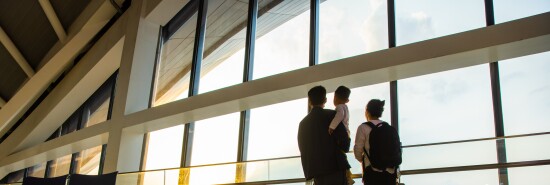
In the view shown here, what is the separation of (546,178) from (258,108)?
4887mm

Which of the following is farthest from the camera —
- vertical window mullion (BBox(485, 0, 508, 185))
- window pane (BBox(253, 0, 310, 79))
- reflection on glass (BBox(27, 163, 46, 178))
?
reflection on glass (BBox(27, 163, 46, 178))

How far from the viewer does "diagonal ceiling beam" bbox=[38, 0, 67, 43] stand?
12047 mm

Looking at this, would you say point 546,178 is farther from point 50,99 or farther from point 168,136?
point 50,99

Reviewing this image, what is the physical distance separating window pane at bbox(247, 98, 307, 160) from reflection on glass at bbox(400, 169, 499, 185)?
2.83 metres

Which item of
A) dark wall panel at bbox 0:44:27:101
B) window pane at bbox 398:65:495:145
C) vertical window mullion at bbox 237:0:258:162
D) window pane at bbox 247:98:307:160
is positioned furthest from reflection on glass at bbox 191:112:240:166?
dark wall panel at bbox 0:44:27:101

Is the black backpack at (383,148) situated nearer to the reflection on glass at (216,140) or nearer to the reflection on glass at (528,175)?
the reflection on glass at (528,175)

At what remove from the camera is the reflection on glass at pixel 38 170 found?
50.1 feet

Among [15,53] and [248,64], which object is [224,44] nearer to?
[248,64]

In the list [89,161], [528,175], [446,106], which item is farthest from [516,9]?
[89,161]

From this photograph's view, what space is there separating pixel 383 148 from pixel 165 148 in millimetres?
6573

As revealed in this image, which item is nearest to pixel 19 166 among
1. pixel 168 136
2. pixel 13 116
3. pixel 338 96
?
pixel 13 116

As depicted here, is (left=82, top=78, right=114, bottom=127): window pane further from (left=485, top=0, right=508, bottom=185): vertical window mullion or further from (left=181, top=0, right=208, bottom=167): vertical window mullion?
(left=485, top=0, right=508, bottom=185): vertical window mullion

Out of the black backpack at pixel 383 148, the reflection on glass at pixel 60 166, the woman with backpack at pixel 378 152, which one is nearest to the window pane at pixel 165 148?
the reflection on glass at pixel 60 166

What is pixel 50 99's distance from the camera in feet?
47.2
